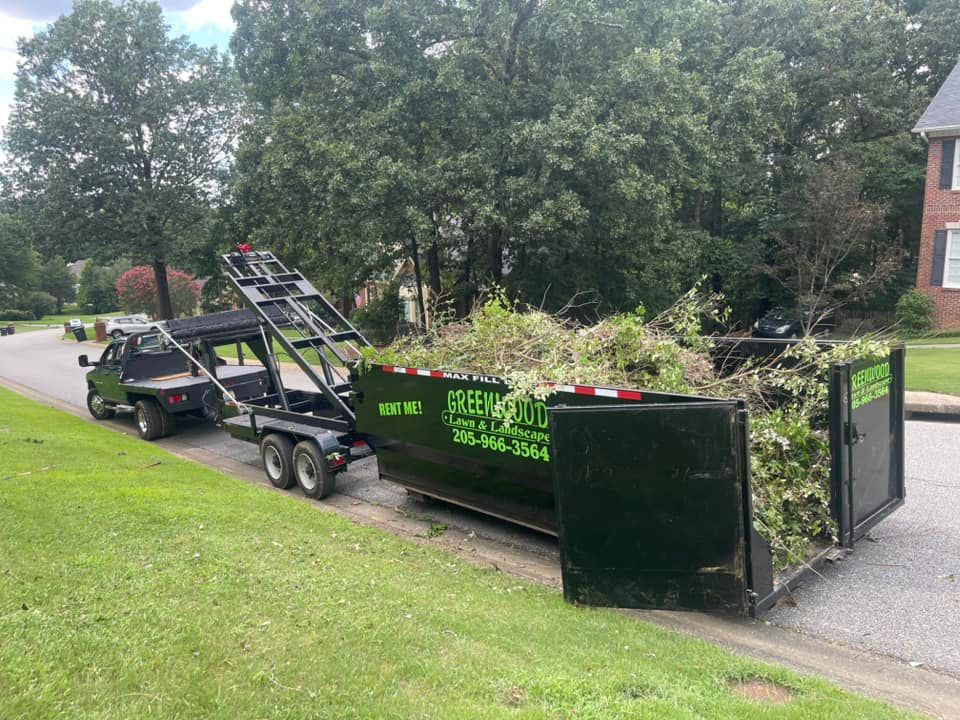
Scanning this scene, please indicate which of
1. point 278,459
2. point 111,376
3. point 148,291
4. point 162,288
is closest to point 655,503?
point 278,459

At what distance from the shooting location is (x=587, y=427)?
453cm

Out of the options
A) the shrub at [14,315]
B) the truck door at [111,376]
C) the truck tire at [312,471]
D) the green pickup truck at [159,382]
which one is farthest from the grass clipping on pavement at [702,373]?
the shrub at [14,315]

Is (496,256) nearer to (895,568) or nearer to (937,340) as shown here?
(937,340)

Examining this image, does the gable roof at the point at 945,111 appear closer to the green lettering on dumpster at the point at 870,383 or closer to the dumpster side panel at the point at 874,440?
the dumpster side panel at the point at 874,440

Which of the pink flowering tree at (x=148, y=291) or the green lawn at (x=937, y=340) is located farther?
the pink flowering tree at (x=148, y=291)

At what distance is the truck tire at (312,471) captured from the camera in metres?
7.98

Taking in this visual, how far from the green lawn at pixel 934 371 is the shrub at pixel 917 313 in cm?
504

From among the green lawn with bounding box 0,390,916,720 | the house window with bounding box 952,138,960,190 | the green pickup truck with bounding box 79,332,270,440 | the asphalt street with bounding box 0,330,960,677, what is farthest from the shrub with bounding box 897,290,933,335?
the green lawn with bounding box 0,390,916,720

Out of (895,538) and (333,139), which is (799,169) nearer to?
(333,139)

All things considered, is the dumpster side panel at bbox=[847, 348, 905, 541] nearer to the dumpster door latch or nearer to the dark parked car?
the dumpster door latch

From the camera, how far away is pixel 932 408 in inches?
446

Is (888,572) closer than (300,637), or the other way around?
(300,637)

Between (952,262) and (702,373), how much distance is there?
22123 mm

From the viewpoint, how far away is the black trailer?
4.29m
